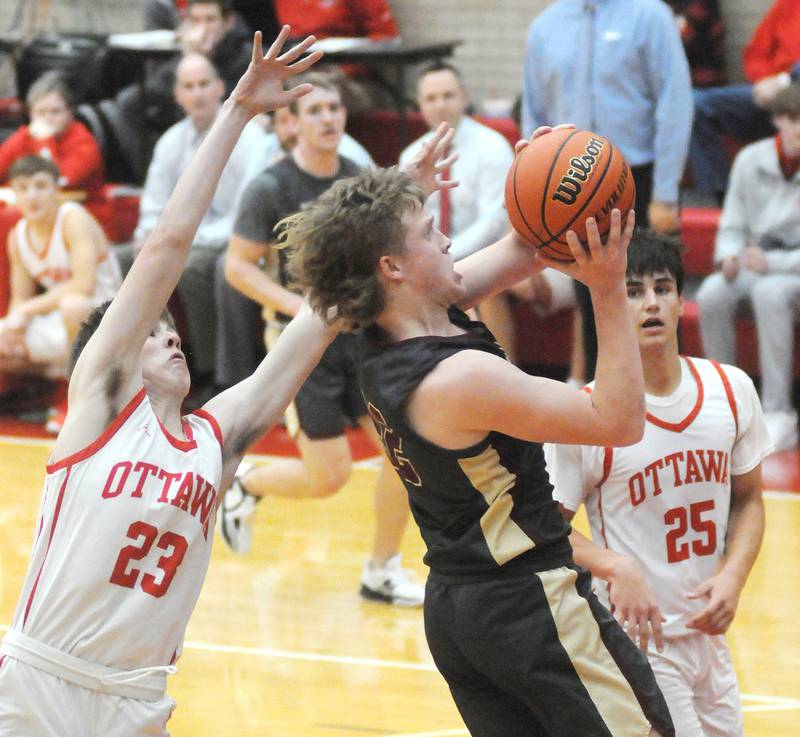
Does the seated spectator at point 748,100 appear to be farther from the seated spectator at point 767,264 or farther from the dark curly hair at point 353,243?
the dark curly hair at point 353,243

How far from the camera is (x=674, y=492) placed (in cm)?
368

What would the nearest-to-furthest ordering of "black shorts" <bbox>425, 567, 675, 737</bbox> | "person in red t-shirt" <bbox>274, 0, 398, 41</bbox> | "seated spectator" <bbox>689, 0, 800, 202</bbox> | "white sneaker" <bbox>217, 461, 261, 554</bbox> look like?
"black shorts" <bbox>425, 567, 675, 737</bbox>
"white sneaker" <bbox>217, 461, 261, 554</bbox>
"seated spectator" <bbox>689, 0, 800, 202</bbox>
"person in red t-shirt" <bbox>274, 0, 398, 41</bbox>

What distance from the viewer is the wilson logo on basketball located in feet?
10.0

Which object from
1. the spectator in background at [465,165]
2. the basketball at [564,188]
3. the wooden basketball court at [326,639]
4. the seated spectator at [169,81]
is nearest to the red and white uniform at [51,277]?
the wooden basketball court at [326,639]

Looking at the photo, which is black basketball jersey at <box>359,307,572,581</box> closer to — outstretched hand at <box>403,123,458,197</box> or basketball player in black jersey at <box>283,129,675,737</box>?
basketball player in black jersey at <box>283,129,675,737</box>

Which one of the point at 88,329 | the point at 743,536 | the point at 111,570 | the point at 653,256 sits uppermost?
the point at 88,329

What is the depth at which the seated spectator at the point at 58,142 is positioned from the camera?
990 centimetres

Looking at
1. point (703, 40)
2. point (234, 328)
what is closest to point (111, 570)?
point (234, 328)

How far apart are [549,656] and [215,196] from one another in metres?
6.81

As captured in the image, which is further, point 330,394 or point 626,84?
point 626,84

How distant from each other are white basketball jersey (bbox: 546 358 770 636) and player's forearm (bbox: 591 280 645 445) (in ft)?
2.66

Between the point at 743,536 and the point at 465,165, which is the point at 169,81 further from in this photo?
the point at 743,536

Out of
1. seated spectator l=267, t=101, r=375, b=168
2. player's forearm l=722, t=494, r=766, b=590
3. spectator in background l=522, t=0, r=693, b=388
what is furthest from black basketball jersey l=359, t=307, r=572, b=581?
spectator in background l=522, t=0, r=693, b=388

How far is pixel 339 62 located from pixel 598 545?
23.3ft
